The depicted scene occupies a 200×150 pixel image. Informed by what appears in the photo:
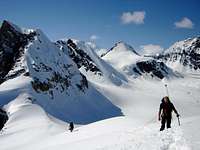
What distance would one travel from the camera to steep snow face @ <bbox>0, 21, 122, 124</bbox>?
86188 mm

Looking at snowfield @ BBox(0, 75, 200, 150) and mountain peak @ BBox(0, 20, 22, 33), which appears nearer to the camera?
snowfield @ BBox(0, 75, 200, 150)

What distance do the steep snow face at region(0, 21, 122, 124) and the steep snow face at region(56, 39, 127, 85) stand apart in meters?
42.5

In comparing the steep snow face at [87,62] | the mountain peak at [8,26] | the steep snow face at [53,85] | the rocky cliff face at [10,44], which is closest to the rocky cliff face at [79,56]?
the steep snow face at [87,62]

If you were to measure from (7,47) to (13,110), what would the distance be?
39.8 metres

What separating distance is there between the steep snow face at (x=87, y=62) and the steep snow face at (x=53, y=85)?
42.5 metres

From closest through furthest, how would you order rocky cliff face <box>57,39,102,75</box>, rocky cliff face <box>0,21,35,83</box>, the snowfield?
1. the snowfield
2. rocky cliff face <box>0,21,35,83</box>
3. rocky cliff face <box>57,39,102,75</box>

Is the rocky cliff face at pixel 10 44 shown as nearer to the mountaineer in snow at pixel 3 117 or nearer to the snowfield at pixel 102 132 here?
the snowfield at pixel 102 132

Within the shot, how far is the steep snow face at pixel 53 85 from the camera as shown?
86.2 meters

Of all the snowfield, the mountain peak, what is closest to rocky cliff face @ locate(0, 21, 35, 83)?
the mountain peak

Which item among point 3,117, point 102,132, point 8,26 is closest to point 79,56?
point 8,26

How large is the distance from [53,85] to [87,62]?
239ft

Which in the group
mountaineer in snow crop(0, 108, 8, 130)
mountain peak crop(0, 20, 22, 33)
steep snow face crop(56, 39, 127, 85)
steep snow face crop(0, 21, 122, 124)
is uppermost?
steep snow face crop(56, 39, 127, 85)

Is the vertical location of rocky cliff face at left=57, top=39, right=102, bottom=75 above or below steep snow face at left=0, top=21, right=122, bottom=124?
above

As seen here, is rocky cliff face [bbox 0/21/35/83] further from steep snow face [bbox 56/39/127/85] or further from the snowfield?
steep snow face [bbox 56/39/127/85]
